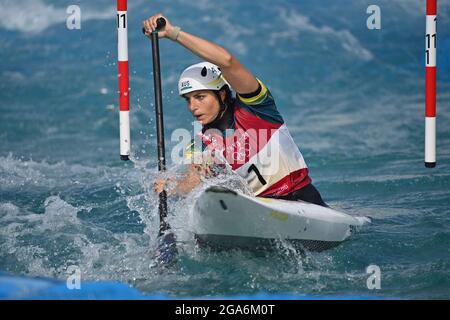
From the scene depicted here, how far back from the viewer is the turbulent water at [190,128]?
5.82m

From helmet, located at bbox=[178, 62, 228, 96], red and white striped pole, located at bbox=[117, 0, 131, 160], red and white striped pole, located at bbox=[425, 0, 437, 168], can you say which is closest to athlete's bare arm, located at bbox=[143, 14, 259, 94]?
helmet, located at bbox=[178, 62, 228, 96]

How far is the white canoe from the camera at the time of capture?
209 inches

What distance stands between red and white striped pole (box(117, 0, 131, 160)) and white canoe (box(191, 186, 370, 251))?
1.09 metres

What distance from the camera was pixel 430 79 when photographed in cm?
684

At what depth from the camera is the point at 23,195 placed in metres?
8.30

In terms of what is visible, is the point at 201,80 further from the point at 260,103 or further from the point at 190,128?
the point at 190,128

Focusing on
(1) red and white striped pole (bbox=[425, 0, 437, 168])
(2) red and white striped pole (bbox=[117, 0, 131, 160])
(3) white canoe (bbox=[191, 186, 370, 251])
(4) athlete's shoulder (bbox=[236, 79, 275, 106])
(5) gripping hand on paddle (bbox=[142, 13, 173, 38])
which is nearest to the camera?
(3) white canoe (bbox=[191, 186, 370, 251])

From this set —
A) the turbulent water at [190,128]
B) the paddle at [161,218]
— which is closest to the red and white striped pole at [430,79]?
the turbulent water at [190,128]

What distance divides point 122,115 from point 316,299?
1.98m

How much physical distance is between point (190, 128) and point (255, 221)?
5.85 metres

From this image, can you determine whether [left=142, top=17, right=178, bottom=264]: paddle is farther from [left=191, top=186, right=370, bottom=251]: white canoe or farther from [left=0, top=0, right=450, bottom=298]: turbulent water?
[left=191, top=186, right=370, bottom=251]: white canoe

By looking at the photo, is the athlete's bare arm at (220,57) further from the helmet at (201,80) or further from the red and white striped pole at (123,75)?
the red and white striped pole at (123,75)

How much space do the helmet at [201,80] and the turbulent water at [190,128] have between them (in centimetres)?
64

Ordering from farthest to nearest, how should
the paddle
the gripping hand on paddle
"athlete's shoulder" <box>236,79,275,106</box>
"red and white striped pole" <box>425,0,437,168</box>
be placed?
"red and white striped pole" <box>425,0,437,168</box> → the paddle → "athlete's shoulder" <box>236,79,275,106</box> → the gripping hand on paddle
